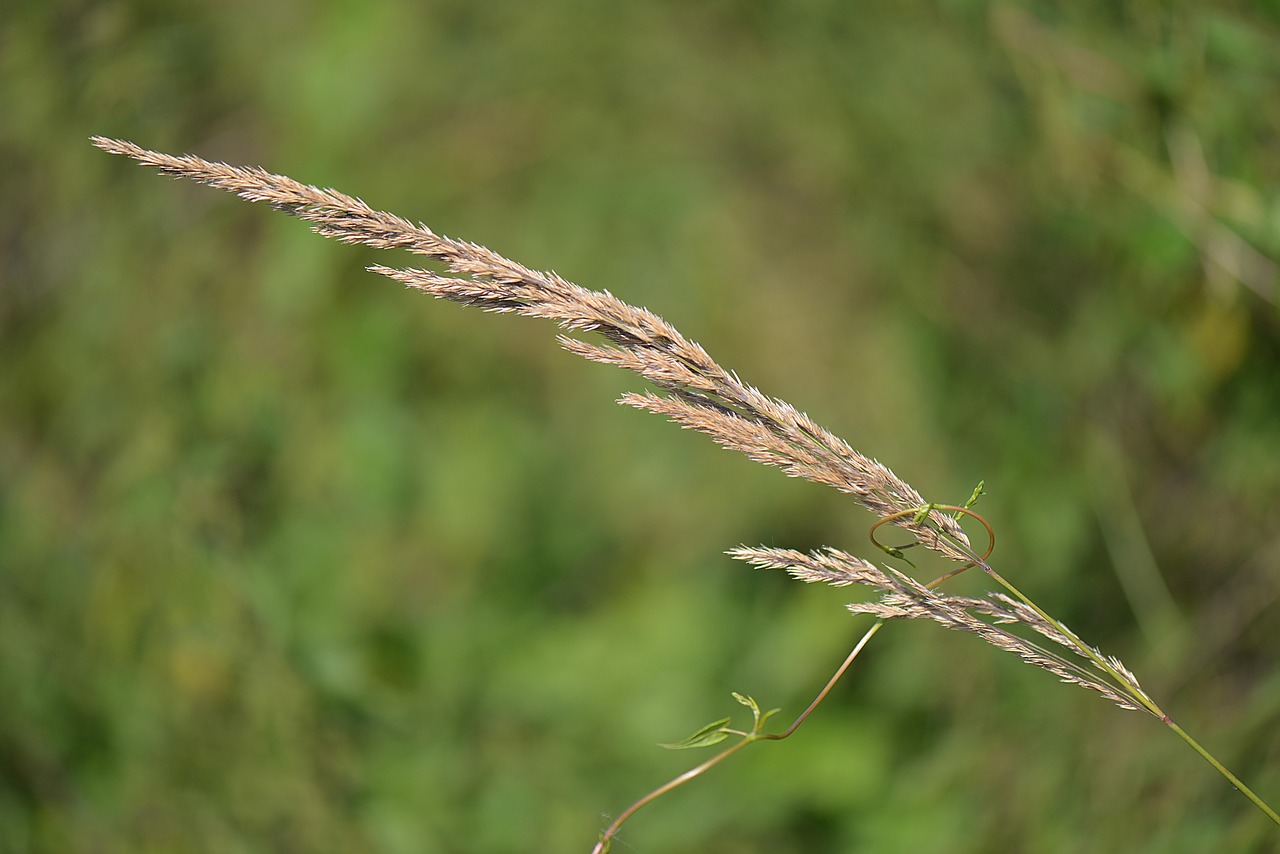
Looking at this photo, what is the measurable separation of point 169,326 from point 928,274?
1.88 meters

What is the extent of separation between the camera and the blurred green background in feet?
6.07

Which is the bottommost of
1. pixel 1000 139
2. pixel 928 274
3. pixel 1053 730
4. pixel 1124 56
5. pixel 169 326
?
pixel 1053 730

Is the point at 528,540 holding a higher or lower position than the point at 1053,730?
lower

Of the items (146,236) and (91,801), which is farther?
(146,236)

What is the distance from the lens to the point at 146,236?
8.41 ft

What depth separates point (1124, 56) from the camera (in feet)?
6.29

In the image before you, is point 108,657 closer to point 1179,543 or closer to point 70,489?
point 70,489

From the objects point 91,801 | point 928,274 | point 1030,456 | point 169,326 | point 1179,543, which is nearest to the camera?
point 91,801

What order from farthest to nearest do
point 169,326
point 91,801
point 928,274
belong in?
point 928,274 < point 169,326 < point 91,801

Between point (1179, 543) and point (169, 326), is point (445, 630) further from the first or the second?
point (1179, 543)

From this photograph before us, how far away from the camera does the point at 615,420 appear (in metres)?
2.79

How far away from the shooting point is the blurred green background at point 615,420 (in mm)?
1851

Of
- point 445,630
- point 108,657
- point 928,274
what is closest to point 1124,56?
point 928,274

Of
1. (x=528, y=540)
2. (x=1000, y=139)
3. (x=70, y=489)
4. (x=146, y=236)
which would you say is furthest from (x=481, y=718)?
(x=1000, y=139)
